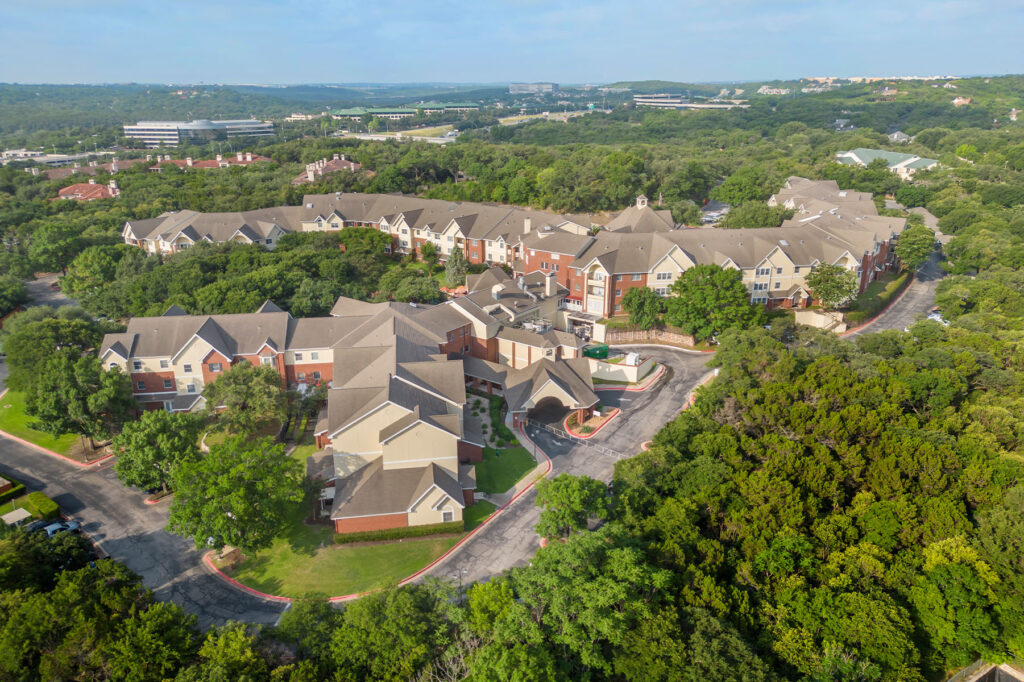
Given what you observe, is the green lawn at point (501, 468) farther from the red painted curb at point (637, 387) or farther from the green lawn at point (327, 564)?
the red painted curb at point (637, 387)

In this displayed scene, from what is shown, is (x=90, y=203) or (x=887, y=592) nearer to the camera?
(x=887, y=592)

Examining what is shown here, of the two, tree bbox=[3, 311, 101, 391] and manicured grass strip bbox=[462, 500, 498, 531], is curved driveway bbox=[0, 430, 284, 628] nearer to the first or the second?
tree bbox=[3, 311, 101, 391]

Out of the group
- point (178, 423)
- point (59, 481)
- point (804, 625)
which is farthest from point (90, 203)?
point (804, 625)

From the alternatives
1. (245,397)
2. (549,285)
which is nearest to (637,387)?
(549,285)

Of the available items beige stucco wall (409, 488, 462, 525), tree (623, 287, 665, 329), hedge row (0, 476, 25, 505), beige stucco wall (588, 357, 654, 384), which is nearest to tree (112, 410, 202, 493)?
hedge row (0, 476, 25, 505)

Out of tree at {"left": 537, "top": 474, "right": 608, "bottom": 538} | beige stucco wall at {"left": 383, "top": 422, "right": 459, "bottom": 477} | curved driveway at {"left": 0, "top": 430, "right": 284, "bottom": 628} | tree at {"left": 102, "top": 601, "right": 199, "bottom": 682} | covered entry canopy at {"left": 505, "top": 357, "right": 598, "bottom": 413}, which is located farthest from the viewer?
covered entry canopy at {"left": 505, "top": 357, "right": 598, "bottom": 413}

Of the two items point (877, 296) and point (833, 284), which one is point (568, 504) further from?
point (877, 296)

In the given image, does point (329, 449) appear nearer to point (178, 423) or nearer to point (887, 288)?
point (178, 423)
